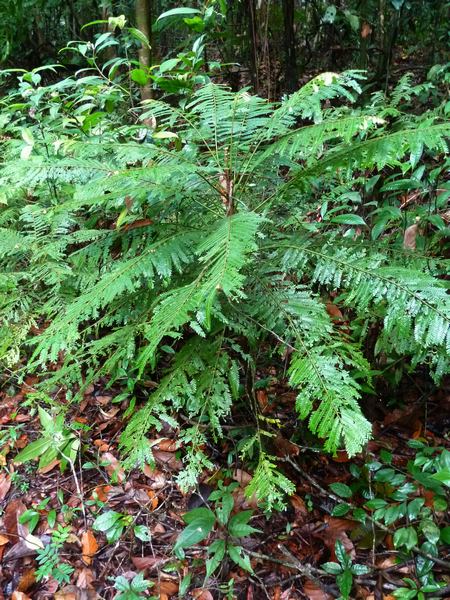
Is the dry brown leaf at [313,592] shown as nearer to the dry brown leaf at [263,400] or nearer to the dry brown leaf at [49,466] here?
the dry brown leaf at [263,400]

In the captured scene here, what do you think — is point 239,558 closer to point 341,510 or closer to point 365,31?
point 341,510

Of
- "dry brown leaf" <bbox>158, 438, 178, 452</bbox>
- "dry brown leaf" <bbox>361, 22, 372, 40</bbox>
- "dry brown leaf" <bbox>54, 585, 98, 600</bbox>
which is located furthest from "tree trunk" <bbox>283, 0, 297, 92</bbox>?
"dry brown leaf" <bbox>54, 585, 98, 600</bbox>

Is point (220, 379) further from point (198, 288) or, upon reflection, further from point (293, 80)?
point (293, 80)

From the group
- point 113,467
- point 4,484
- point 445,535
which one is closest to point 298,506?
point 445,535

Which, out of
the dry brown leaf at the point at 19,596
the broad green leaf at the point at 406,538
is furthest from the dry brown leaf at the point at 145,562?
the broad green leaf at the point at 406,538

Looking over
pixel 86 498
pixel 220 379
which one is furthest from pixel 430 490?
pixel 86 498

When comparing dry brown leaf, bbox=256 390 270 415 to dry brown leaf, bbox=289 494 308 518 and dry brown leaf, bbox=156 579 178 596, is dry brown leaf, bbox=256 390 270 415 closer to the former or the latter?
dry brown leaf, bbox=289 494 308 518

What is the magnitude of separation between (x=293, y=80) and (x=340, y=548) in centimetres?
364

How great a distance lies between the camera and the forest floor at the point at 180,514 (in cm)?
172

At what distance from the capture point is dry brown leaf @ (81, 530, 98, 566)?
1.87 metres

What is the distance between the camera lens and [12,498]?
2.13 meters

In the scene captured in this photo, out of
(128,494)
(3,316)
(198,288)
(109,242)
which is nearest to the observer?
(198,288)

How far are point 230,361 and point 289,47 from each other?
10.6ft

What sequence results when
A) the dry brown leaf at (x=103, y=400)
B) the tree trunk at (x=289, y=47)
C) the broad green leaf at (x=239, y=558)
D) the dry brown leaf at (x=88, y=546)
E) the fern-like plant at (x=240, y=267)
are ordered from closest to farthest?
the fern-like plant at (x=240, y=267) → the broad green leaf at (x=239, y=558) → the dry brown leaf at (x=88, y=546) → the dry brown leaf at (x=103, y=400) → the tree trunk at (x=289, y=47)
